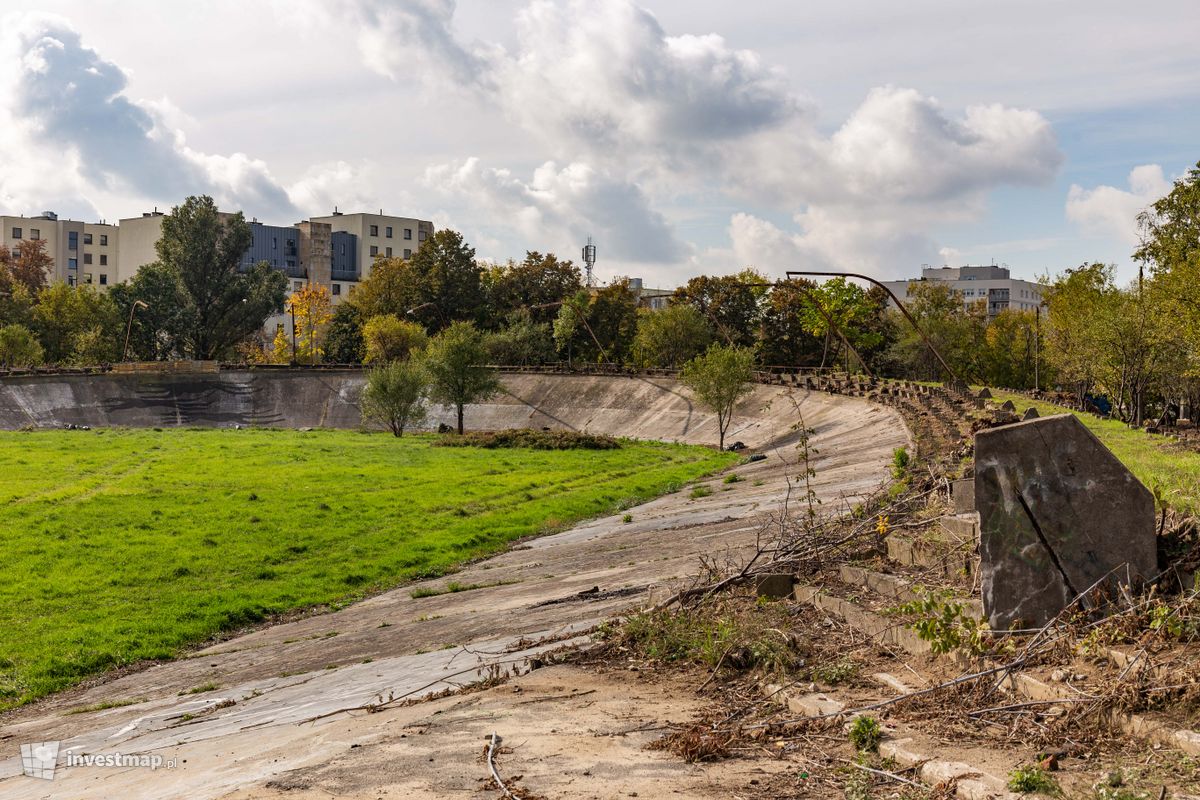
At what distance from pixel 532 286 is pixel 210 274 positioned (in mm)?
30370

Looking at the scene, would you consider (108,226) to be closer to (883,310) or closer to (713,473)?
(883,310)

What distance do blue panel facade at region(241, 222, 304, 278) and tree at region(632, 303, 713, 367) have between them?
203ft

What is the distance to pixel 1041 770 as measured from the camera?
21.6 ft

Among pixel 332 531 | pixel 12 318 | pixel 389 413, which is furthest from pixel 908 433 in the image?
pixel 12 318

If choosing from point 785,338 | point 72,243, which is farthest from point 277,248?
point 785,338

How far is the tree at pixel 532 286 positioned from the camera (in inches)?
4210

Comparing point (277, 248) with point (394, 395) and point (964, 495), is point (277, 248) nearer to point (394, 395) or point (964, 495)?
point (394, 395)

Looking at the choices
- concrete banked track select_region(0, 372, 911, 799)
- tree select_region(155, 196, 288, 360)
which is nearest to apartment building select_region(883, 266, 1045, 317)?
tree select_region(155, 196, 288, 360)

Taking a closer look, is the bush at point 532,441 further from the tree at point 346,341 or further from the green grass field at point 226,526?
the tree at point 346,341

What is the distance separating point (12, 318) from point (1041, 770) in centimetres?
10480

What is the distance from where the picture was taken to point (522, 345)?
9656 centimetres

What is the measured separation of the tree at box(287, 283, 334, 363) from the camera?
4274 inches

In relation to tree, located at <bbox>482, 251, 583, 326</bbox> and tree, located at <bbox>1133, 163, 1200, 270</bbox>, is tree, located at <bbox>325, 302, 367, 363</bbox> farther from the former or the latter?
tree, located at <bbox>1133, 163, 1200, 270</bbox>

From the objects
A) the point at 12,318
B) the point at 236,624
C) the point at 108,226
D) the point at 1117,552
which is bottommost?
the point at 236,624
